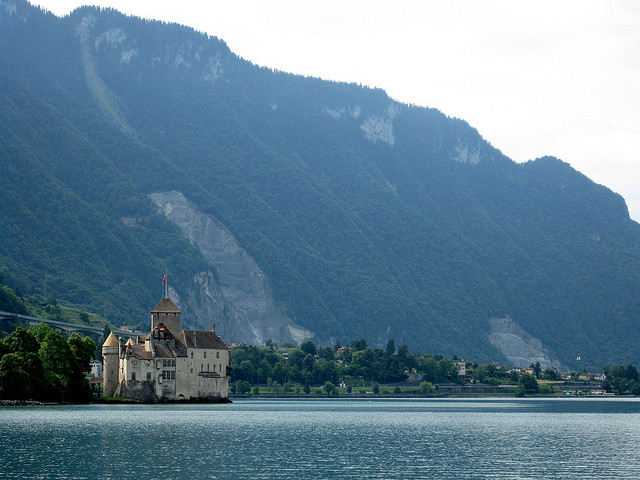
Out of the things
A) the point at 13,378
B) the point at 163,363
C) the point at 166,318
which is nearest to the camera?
the point at 13,378

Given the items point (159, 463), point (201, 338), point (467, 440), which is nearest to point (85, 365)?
point (201, 338)

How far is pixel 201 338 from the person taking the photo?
479 ft

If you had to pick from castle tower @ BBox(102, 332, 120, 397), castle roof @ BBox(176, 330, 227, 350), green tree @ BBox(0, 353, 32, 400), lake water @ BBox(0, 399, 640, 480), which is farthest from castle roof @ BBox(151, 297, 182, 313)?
lake water @ BBox(0, 399, 640, 480)

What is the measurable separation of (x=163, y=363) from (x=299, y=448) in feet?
215

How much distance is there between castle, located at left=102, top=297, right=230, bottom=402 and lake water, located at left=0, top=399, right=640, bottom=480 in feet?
80.5

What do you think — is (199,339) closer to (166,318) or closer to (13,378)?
(166,318)

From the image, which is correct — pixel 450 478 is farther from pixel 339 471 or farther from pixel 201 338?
pixel 201 338

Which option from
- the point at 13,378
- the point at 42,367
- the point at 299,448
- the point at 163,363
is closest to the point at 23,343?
the point at 42,367

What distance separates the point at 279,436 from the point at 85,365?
162 feet

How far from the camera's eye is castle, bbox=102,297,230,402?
137250mm

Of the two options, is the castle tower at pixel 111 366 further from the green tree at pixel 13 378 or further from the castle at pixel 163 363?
the green tree at pixel 13 378

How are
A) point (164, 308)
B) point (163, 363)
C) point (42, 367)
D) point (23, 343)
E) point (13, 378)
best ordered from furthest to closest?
point (164, 308), point (163, 363), point (42, 367), point (23, 343), point (13, 378)

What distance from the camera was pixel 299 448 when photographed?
248 feet

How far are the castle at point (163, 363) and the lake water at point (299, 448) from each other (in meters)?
24.5
